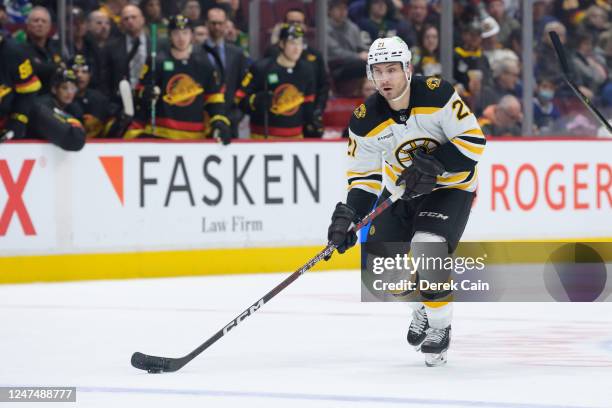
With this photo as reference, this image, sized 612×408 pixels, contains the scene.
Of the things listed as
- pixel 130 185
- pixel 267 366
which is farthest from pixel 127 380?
pixel 130 185

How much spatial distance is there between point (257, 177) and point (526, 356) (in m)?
4.00

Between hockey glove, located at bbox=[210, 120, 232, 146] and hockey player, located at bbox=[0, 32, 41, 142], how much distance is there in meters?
1.27

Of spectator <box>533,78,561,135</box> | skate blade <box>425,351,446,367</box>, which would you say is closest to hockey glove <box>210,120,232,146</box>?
spectator <box>533,78,561,135</box>

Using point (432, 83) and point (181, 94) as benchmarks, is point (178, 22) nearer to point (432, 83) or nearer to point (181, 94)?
point (181, 94)

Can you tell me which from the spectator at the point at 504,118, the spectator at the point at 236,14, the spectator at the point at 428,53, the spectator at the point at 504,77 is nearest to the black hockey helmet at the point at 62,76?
the spectator at the point at 236,14

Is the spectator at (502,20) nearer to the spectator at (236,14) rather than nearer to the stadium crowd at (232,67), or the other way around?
the stadium crowd at (232,67)

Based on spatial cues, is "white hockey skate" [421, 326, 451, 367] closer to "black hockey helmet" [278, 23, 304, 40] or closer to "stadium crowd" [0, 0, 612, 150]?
"stadium crowd" [0, 0, 612, 150]

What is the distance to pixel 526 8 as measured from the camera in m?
10.7

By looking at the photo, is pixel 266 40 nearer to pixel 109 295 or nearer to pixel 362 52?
pixel 362 52

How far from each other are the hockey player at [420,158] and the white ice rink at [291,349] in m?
0.40

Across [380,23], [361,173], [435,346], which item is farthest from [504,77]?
[435,346]

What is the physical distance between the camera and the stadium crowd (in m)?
8.70

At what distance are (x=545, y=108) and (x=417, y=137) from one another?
574 cm

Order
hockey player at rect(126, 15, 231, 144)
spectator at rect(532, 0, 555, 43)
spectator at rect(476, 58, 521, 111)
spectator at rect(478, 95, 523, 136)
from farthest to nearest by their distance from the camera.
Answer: spectator at rect(532, 0, 555, 43) → spectator at rect(476, 58, 521, 111) → spectator at rect(478, 95, 523, 136) → hockey player at rect(126, 15, 231, 144)
